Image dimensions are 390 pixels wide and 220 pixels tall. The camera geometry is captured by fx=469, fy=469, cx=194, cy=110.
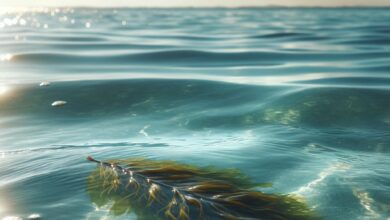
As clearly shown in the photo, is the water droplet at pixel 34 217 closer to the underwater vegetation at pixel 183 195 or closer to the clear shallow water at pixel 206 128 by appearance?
the clear shallow water at pixel 206 128

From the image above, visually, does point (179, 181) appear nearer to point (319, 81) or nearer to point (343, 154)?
point (343, 154)

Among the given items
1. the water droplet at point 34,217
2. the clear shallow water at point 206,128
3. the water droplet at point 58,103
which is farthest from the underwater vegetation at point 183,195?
the water droplet at point 58,103

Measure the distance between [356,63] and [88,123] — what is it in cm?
831

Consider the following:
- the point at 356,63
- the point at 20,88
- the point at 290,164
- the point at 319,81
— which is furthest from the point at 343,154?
the point at 356,63

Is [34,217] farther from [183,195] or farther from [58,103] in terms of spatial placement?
[58,103]

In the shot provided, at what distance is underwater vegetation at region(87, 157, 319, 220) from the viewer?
279 cm

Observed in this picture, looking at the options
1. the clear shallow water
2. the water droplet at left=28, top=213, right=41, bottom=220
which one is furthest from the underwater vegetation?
the water droplet at left=28, top=213, right=41, bottom=220

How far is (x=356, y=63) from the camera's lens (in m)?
11.9

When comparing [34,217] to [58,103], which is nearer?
[34,217]

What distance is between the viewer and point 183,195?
9.63ft

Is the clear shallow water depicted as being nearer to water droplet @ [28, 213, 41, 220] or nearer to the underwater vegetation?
water droplet @ [28, 213, 41, 220]

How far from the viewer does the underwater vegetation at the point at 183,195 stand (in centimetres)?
279

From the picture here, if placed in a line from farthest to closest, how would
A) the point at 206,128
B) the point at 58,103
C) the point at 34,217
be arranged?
the point at 58,103, the point at 206,128, the point at 34,217

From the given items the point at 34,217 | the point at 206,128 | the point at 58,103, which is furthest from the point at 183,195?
the point at 58,103
